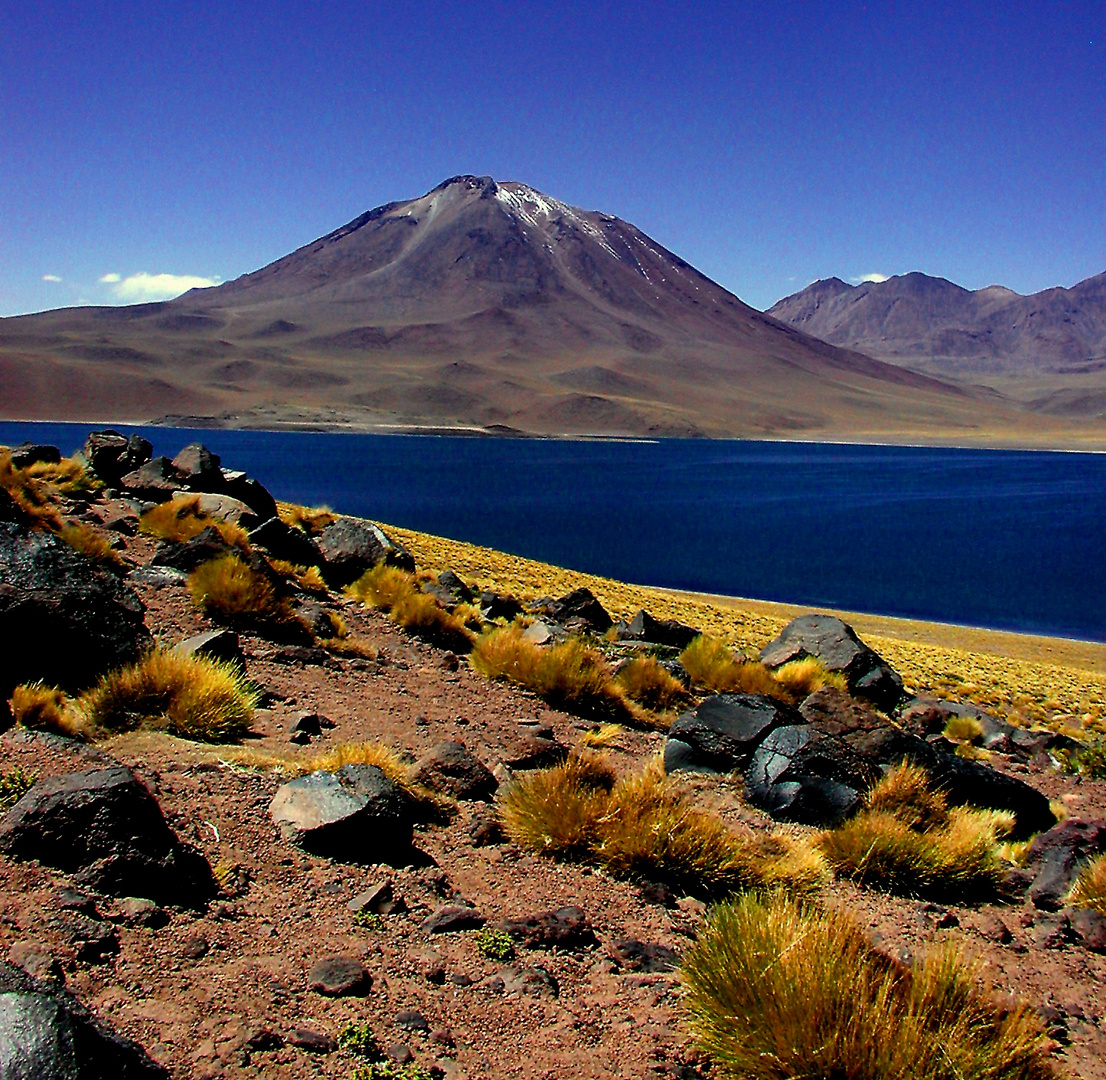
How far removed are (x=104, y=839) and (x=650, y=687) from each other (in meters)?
6.32

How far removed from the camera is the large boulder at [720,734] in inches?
284

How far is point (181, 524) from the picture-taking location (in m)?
11.3

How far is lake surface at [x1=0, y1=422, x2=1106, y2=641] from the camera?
4025 centimetres

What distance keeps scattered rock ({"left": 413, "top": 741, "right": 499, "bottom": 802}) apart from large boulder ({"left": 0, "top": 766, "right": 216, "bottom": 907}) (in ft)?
6.24

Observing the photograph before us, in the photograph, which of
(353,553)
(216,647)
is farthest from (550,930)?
(353,553)

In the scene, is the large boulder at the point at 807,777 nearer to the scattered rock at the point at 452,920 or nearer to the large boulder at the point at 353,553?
the scattered rock at the point at 452,920

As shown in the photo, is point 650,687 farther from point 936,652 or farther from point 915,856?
point 936,652

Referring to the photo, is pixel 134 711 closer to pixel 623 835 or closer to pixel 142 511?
pixel 623 835

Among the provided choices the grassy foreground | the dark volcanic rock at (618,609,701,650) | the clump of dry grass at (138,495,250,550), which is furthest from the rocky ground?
the grassy foreground

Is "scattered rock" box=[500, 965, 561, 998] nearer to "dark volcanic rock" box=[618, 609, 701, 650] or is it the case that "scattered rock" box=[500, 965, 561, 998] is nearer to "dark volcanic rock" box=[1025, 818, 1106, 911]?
"dark volcanic rock" box=[1025, 818, 1106, 911]

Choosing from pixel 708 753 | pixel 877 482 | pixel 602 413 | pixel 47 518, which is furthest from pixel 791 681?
pixel 602 413

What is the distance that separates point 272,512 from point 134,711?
9.10 meters

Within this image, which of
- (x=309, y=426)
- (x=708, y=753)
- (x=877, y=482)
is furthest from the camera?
(x=309, y=426)

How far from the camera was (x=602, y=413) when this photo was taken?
179 meters
